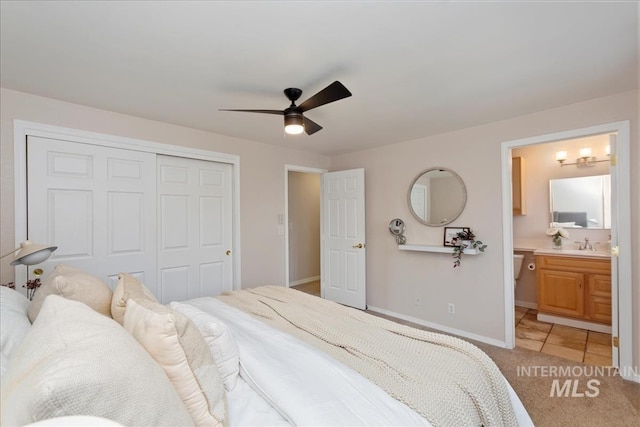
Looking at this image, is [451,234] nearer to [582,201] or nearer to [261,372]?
Answer: [582,201]

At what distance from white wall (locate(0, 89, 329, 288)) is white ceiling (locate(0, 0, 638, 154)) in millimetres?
133

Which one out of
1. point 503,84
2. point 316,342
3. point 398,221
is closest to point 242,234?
point 398,221

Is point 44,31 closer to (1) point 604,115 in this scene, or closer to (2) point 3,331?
(2) point 3,331

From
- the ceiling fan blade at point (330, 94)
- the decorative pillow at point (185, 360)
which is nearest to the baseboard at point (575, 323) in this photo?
the ceiling fan blade at point (330, 94)

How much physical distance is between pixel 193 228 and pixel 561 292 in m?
4.45

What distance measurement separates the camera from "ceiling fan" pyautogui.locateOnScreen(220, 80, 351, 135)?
1743 mm

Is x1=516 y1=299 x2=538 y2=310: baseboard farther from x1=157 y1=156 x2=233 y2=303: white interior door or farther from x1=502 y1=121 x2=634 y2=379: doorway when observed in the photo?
x1=157 y1=156 x2=233 y2=303: white interior door

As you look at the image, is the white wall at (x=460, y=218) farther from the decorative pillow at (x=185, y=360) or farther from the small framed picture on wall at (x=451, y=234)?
the decorative pillow at (x=185, y=360)

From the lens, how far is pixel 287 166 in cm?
404

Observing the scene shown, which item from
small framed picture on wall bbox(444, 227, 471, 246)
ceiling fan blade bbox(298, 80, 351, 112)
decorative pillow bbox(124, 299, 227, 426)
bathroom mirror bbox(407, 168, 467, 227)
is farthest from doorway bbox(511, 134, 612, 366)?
decorative pillow bbox(124, 299, 227, 426)

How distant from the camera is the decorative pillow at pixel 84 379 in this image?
52 cm

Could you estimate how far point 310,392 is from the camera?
111 centimetres

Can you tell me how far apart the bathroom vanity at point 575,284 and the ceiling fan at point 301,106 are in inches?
136

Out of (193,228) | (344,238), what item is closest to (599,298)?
(344,238)
